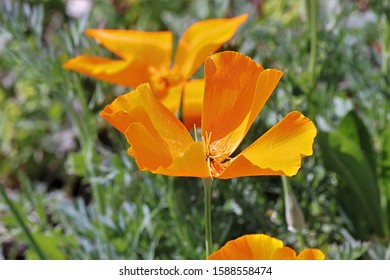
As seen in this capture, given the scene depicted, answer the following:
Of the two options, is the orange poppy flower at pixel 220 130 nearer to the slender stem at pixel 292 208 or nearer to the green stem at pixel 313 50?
the slender stem at pixel 292 208

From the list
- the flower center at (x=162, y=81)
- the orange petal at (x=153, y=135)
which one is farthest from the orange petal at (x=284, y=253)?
the flower center at (x=162, y=81)

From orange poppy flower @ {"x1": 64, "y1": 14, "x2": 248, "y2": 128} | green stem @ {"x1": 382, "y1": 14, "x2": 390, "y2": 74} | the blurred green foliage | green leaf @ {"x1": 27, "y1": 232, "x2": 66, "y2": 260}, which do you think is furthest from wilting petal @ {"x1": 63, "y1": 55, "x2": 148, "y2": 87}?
green stem @ {"x1": 382, "y1": 14, "x2": 390, "y2": 74}

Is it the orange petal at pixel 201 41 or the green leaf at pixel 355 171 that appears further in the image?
the green leaf at pixel 355 171

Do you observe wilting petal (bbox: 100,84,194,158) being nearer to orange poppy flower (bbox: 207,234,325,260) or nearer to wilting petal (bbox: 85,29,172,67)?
orange poppy flower (bbox: 207,234,325,260)

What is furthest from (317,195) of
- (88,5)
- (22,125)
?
(88,5)

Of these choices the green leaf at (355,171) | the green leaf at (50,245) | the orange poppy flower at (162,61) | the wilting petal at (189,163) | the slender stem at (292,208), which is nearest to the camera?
the wilting petal at (189,163)
